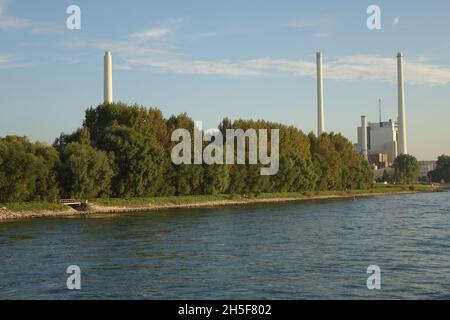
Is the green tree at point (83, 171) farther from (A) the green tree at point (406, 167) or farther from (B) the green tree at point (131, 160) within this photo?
(A) the green tree at point (406, 167)

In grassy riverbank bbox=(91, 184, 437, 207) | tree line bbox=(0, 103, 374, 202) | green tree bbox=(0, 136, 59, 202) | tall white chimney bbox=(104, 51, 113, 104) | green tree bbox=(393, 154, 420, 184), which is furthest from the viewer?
green tree bbox=(393, 154, 420, 184)

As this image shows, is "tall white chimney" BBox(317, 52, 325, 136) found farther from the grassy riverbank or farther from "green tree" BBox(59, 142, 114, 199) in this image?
"green tree" BBox(59, 142, 114, 199)

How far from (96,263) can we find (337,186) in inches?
4741

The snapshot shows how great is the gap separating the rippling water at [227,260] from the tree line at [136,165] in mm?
21269

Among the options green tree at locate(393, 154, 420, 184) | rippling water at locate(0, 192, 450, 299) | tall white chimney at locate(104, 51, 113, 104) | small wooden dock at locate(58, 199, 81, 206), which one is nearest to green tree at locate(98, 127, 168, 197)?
small wooden dock at locate(58, 199, 81, 206)

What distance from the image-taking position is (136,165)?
89.2 meters

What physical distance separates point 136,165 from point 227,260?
56.9m

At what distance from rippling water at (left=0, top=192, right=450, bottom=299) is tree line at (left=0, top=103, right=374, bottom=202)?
2127cm

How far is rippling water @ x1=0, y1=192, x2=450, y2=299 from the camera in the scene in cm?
2552

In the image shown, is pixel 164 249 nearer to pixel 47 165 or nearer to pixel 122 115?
pixel 47 165

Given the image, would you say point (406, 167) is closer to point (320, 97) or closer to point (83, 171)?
point (320, 97)

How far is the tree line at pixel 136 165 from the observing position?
76562 millimetres

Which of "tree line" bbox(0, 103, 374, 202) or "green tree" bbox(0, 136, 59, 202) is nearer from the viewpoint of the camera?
"green tree" bbox(0, 136, 59, 202)
